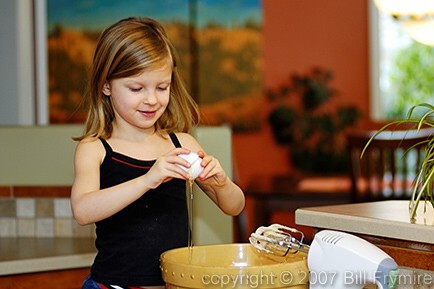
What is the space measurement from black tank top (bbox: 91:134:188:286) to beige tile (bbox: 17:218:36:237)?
1.08 meters

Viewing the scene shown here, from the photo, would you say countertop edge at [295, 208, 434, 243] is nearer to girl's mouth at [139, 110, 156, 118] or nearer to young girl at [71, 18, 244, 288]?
young girl at [71, 18, 244, 288]

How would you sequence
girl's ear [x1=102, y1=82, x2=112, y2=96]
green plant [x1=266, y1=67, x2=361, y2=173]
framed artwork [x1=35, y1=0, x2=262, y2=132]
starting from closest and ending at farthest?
girl's ear [x1=102, y1=82, x2=112, y2=96] < framed artwork [x1=35, y1=0, x2=262, y2=132] < green plant [x1=266, y1=67, x2=361, y2=173]

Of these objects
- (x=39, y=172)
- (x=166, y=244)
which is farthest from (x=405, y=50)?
(x=166, y=244)

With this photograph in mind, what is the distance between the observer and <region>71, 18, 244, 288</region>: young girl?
6.39ft

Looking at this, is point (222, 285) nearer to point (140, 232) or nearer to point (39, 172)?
point (140, 232)

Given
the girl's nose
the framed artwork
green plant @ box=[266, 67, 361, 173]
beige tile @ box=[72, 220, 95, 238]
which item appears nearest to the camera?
the girl's nose

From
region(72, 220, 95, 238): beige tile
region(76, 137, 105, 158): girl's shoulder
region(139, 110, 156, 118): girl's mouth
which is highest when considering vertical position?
region(139, 110, 156, 118): girl's mouth

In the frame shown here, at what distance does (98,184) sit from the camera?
197 cm

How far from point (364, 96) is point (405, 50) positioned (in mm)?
461

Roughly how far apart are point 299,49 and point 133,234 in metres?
4.53

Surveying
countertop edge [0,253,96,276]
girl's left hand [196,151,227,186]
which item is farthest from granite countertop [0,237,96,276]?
girl's left hand [196,151,227,186]

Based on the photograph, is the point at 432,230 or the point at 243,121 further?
the point at 243,121

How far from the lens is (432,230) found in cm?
157

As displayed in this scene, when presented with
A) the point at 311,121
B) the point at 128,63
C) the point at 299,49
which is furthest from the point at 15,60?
the point at 299,49
